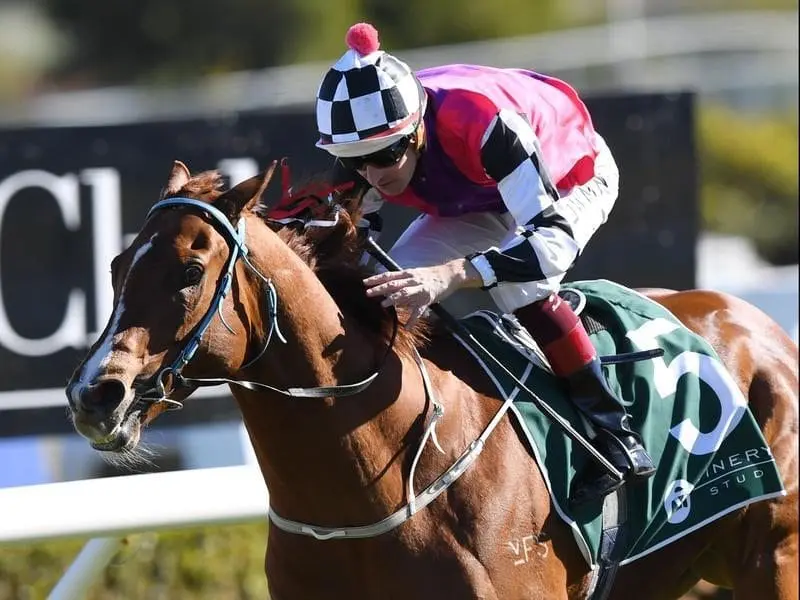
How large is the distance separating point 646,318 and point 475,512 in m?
0.89

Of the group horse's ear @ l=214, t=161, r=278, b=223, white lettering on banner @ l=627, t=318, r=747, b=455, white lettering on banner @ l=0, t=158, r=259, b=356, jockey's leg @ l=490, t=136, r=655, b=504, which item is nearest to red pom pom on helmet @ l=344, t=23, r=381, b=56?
horse's ear @ l=214, t=161, r=278, b=223

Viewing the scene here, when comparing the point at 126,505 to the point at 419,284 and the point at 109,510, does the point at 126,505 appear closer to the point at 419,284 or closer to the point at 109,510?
the point at 109,510

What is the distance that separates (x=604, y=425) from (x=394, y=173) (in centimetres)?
78

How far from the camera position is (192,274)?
273 centimetres

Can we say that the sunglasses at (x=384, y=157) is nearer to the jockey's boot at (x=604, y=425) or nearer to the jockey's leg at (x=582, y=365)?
the jockey's leg at (x=582, y=365)

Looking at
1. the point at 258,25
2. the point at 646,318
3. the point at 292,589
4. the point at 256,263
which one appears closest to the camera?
the point at 256,263

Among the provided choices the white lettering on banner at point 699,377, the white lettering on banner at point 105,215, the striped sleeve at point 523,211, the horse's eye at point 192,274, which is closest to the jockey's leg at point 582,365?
the striped sleeve at point 523,211

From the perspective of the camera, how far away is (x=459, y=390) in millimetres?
3244

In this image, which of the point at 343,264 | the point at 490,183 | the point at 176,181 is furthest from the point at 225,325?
the point at 490,183

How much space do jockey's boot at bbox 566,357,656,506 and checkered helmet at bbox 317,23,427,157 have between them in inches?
29.0

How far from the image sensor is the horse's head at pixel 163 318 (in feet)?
8.62

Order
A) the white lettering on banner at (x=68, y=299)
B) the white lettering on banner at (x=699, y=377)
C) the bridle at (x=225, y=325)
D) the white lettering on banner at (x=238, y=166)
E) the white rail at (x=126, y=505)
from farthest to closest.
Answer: the white lettering on banner at (x=238, y=166) < the white lettering on banner at (x=68, y=299) < the white rail at (x=126, y=505) < the white lettering on banner at (x=699, y=377) < the bridle at (x=225, y=325)

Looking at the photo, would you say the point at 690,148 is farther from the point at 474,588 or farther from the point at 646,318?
the point at 474,588

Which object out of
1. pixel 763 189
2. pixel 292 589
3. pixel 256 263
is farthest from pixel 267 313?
pixel 763 189
